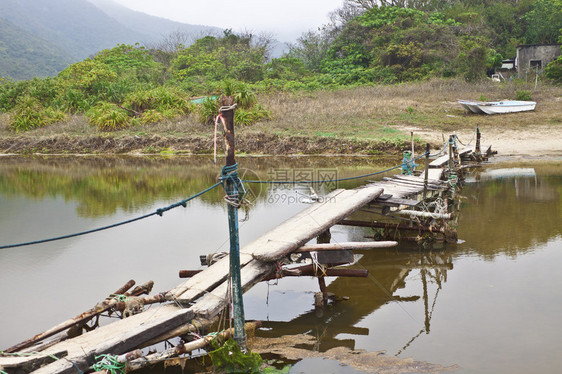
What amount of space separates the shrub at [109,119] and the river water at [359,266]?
975 centimetres

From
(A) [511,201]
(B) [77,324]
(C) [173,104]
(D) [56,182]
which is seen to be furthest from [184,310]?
(C) [173,104]

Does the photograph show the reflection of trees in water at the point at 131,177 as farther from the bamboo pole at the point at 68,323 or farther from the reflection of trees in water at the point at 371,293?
the bamboo pole at the point at 68,323

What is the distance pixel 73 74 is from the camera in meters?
32.2

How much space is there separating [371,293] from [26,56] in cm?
7932

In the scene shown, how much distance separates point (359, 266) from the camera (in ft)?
27.8

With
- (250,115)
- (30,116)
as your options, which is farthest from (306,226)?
(30,116)

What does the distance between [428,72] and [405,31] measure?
354cm

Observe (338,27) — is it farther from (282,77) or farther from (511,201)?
(511,201)

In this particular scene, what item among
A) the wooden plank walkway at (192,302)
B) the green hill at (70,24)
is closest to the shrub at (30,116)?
the wooden plank walkway at (192,302)

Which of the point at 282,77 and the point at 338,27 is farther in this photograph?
the point at 338,27

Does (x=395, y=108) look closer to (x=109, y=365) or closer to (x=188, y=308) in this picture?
(x=188, y=308)

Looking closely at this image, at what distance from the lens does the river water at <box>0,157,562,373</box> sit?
5.96 m

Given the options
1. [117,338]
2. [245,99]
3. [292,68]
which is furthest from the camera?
[292,68]

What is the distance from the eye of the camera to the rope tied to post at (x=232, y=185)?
5.14 meters
